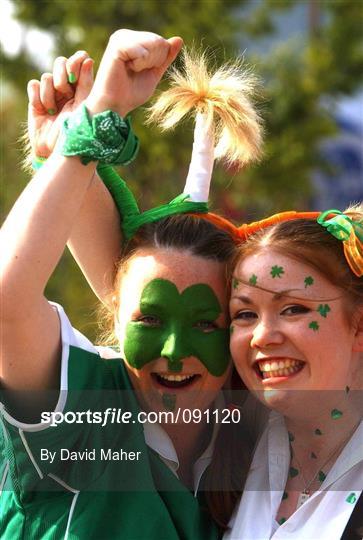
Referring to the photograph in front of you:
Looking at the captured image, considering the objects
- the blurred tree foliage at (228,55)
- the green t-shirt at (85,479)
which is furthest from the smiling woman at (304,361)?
the blurred tree foliage at (228,55)

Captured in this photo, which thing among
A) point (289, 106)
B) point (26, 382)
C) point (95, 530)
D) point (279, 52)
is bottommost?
point (95, 530)

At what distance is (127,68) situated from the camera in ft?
7.59

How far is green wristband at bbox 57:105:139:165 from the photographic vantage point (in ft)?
7.38

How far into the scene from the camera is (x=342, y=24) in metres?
10.5

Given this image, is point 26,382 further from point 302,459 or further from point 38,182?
point 302,459

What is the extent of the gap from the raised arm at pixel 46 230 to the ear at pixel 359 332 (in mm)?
788

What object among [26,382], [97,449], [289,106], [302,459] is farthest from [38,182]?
[289,106]

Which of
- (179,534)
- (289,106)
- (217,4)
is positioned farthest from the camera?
(289,106)

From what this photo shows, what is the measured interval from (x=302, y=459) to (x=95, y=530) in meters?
0.59

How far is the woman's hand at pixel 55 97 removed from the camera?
245 cm

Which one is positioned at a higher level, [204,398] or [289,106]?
[289,106]

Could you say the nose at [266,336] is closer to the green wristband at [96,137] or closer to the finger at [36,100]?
the green wristband at [96,137]

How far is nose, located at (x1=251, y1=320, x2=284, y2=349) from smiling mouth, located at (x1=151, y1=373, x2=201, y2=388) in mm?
228

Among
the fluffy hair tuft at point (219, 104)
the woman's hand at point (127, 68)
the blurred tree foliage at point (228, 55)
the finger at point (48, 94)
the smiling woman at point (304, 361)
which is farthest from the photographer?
the blurred tree foliage at point (228, 55)
